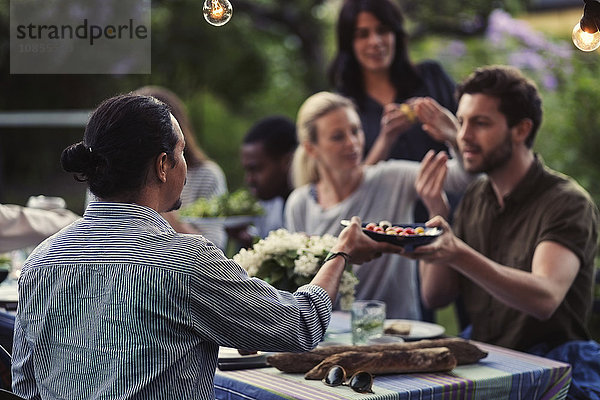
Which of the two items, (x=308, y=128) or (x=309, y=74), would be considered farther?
(x=309, y=74)

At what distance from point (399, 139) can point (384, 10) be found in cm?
65

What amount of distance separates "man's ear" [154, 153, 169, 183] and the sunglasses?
757 millimetres

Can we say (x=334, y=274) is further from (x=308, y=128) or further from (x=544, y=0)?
(x=544, y=0)

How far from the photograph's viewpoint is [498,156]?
3.62 m

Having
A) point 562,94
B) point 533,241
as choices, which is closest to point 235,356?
point 533,241

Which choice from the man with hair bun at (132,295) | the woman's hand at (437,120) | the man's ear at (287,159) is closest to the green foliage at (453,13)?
the man's ear at (287,159)

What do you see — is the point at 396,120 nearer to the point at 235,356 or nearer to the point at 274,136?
the point at 274,136

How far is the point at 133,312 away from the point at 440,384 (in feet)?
3.14

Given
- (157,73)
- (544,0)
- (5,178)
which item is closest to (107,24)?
(157,73)

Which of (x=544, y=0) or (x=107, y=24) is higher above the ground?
(x=544, y=0)

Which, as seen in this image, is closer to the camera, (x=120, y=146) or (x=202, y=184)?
(x=120, y=146)

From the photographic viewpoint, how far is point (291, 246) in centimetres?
315

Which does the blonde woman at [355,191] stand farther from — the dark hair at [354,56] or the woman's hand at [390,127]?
the dark hair at [354,56]

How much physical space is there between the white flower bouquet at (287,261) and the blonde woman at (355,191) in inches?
35.0
